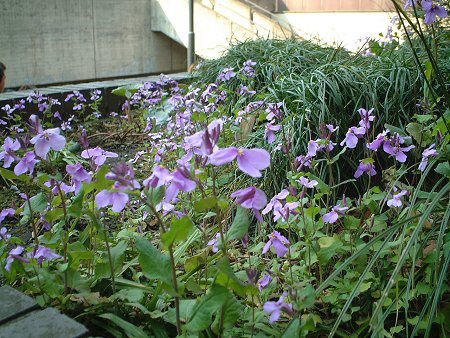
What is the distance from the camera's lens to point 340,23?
12.3m

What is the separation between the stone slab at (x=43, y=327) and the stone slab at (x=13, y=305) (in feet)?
0.05

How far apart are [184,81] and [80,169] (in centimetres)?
384

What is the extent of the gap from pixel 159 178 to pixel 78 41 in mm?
10699

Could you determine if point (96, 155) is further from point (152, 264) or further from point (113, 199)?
point (152, 264)

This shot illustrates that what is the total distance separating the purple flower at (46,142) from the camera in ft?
4.28

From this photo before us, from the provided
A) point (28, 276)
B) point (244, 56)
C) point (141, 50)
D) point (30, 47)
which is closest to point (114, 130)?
point (244, 56)

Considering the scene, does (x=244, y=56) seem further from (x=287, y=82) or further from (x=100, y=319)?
(x=100, y=319)

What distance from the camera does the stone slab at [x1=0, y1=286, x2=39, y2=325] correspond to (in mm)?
1210

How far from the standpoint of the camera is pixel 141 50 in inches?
487

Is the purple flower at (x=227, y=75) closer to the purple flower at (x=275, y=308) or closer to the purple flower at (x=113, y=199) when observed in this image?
the purple flower at (x=113, y=199)

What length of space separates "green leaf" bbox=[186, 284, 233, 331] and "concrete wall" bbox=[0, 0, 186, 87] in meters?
9.93

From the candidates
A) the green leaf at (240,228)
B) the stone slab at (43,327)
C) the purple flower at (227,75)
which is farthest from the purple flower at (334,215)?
the purple flower at (227,75)

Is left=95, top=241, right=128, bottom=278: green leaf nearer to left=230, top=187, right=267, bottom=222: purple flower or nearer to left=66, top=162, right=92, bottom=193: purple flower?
left=66, top=162, right=92, bottom=193: purple flower

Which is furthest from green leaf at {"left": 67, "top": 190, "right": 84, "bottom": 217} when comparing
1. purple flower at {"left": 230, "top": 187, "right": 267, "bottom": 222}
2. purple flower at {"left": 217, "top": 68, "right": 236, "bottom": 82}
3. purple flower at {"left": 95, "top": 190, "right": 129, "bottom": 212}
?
purple flower at {"left": 217, "top": 68, "right": 236, "bottom": 82}
